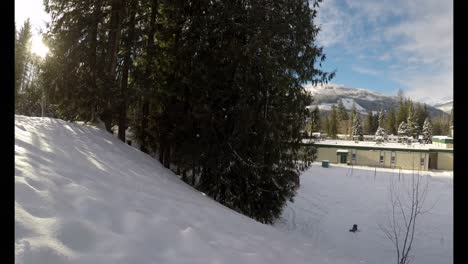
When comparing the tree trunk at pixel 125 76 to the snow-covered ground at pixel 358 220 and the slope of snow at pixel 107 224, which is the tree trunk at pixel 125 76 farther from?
the snow-covered ground at pixel 358 220

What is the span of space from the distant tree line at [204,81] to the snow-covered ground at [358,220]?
3.07 metres

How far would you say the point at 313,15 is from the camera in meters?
9.02

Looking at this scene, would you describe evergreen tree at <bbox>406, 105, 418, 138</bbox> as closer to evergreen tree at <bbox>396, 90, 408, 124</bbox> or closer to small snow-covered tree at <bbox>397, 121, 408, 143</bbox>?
small snow-covered tree at <bbox>397, 121, 408, 143</bbox>

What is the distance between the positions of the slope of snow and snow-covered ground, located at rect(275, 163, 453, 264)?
9.33ft

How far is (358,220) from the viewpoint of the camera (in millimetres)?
13961

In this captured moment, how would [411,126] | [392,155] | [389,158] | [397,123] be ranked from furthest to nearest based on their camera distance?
[397,123] < [411,126] < [389,158] < [392,155]

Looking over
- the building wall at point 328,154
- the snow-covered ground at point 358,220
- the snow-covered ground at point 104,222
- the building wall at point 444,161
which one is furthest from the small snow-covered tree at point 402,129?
the snow-covered ground at point 104,222

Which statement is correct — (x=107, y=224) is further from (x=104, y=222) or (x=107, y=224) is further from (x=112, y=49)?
(x=112, y=49)

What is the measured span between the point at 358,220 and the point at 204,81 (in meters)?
10.7

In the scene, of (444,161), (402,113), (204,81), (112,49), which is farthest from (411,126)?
(112,49)

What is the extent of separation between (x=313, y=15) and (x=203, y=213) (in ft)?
24.8
